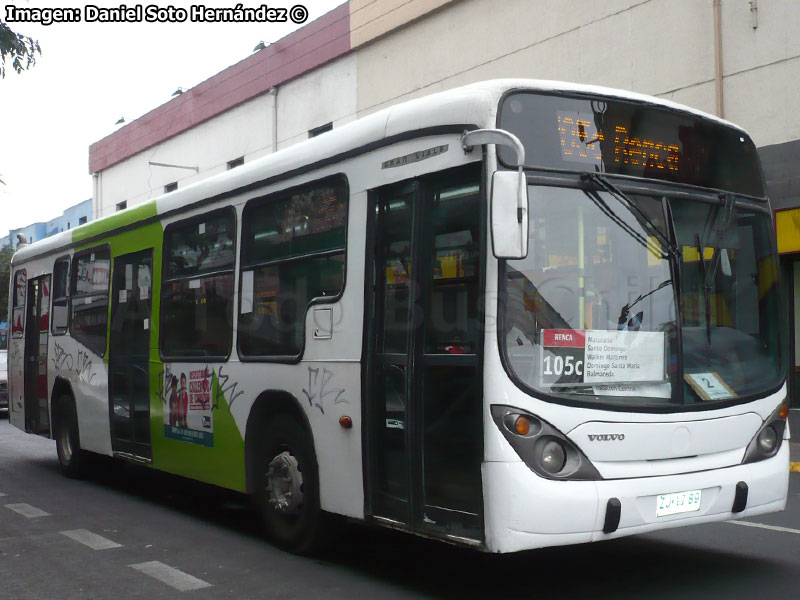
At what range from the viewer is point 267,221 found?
25.1 feet

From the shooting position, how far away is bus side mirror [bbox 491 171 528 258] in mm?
5035

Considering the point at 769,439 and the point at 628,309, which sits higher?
the point at 628,309

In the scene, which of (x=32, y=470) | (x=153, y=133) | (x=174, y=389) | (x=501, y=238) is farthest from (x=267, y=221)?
(x=153, y=133)

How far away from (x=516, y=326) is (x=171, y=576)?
9.64 feet

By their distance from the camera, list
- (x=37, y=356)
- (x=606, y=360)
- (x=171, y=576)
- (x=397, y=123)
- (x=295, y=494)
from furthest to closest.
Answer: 1. (x=37, y=356)
2. (x=295, y=494)
3. (x=171, y=576)
4. (x=397, y=123)
5. (x=606, y=360)

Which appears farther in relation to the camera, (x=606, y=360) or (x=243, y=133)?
(x=243, y=133)

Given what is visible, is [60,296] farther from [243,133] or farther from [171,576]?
[243,133]

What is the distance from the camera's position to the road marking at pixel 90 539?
24.9 ft

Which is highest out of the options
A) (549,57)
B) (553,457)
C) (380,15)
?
(380,15)

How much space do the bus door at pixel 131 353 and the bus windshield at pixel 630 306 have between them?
506 cm

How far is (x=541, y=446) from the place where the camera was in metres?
5.25

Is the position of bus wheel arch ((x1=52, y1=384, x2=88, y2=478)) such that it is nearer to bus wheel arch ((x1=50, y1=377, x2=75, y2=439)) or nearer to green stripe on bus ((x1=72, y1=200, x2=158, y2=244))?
bus wheel arch ((x1=50, y1=377, x2=75, y2=439))

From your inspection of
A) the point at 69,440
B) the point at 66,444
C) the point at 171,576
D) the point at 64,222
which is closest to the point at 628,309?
the point at 171,576

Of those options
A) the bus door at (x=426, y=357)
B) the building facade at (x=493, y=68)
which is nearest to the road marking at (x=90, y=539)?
the bus door at (x=426, y=357)
